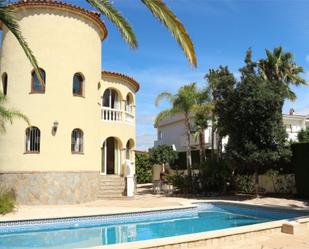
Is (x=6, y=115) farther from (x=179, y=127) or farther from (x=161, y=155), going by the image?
(x=179, y=127)

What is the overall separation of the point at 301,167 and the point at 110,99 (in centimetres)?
1300

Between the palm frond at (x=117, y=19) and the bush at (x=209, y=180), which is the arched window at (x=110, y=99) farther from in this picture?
the palm frond at (x=117, y=19)

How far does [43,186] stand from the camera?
18.3m

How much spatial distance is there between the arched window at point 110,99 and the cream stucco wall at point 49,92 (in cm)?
511

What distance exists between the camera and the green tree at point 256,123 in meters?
Answer: 19.5

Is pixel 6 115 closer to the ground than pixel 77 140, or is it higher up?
higher up

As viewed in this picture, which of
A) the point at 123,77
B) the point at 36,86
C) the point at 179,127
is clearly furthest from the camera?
the point at 179,127

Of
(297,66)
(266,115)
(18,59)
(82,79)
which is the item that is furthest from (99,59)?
(297,66)

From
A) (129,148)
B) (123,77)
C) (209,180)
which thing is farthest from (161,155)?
(123,77)

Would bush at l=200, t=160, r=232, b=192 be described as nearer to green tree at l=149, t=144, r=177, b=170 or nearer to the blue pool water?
the blue pool water

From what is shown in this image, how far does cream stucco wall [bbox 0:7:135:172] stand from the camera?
18.8m

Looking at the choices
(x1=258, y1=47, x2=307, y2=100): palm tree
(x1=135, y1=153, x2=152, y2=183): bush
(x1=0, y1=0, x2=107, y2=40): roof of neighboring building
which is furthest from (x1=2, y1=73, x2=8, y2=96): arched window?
(x1=258, y1=47, x2=307, y2=100): palm tree

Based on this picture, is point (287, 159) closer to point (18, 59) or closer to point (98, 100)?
point (98, 100)

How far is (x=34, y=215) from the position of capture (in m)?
14.8
